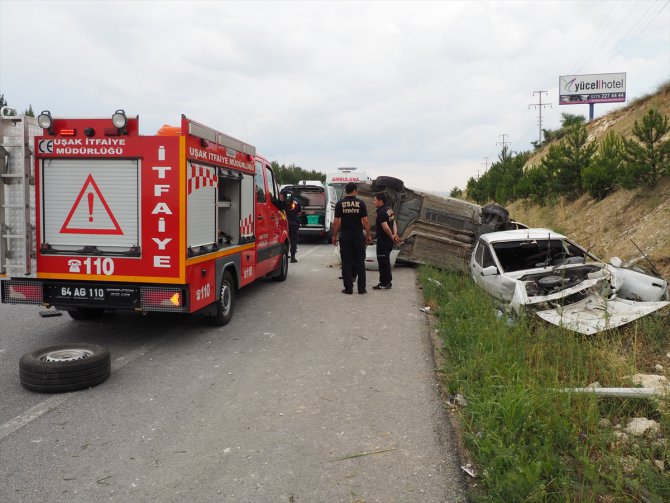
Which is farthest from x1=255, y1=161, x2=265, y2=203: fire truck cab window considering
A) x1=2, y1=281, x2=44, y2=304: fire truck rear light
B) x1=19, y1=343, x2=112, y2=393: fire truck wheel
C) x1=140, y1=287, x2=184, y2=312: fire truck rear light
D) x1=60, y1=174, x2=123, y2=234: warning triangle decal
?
x1=19, y1=343, x2=112, y2=393: fire truck wheel

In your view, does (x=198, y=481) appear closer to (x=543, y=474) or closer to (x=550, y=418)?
(x=543, y=474)

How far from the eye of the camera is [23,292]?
6223 millimetres

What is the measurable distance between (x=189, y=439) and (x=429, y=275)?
325 inches

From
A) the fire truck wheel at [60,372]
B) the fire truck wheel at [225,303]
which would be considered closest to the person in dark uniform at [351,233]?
the fire truck wheel at [225,303]

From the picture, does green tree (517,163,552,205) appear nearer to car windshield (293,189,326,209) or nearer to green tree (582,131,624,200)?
green tree (582,131,624,200)

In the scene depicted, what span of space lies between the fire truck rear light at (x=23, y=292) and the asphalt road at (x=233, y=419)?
537 millimetres

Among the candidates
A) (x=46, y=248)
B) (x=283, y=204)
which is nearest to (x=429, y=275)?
(x=283, y=204)

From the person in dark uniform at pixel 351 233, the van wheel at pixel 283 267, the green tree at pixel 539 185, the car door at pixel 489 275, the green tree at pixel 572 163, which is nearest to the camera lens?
the car door at pixel 489 275

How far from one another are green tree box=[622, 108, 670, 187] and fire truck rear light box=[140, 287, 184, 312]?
40.0 ft

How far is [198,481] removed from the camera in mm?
3383

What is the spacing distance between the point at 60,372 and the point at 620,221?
556 inches

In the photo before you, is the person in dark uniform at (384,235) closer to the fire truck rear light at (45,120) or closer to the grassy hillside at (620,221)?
the grassy hillside at (620,221)

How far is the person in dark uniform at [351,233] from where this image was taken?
989 cm

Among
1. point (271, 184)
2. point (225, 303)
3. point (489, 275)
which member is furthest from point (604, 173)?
point (225, 303)
